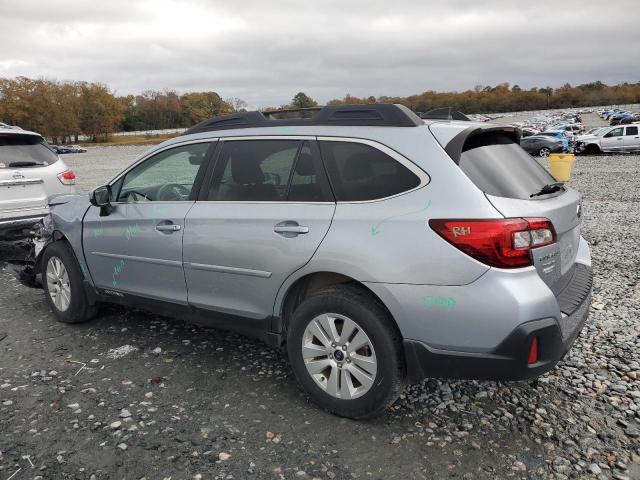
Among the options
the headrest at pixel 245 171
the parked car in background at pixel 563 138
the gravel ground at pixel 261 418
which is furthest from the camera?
the parked car in background at pixel 563 138

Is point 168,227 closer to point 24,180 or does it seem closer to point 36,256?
point 36,256

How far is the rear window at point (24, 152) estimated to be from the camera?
687 cm

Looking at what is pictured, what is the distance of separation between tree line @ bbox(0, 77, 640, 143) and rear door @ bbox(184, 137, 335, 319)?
5384cm

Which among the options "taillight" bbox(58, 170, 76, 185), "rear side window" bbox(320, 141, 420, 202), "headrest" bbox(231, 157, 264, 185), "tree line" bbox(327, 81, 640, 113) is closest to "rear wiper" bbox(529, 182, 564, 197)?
"rear side window" bbox(320, 141, 420, 202)

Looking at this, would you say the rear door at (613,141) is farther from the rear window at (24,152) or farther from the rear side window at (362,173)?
the rear side window at (362,173)

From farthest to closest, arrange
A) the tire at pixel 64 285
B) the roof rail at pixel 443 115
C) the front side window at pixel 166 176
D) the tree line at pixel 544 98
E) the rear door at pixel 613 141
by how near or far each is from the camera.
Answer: the tree line at pixel 544 98, the rear door at pixel 613 141, the tire at pixel 64 285, the front side window at pixel 166 176, the roof rail at pixel 443 115

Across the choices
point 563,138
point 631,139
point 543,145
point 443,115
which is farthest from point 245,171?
point 563,138

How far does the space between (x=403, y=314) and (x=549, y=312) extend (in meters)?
0.74

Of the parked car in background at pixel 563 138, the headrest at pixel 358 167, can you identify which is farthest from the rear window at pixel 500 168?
the parked car in background at pixel 563 138

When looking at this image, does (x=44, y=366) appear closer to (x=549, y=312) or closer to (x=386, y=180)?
(x=386, y=180)

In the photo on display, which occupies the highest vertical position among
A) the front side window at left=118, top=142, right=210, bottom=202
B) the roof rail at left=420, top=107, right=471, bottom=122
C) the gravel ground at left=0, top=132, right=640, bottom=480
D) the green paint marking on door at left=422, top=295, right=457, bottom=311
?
the roof rail at left=420, top=107, right=471, bottom=122

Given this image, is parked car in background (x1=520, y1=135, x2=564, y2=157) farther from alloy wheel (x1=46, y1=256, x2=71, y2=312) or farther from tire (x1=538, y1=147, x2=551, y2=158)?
alloy wheel (x1=46, y1=256, x2=71, y2=312)

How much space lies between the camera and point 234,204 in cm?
353

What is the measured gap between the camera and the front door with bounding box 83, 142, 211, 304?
383 centimetres
